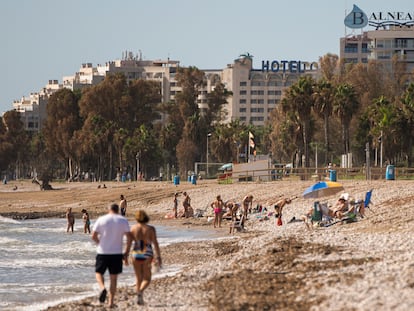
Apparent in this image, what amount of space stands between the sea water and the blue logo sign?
342 ft

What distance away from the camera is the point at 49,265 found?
25.7 meters

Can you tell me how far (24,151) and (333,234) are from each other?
412 ft

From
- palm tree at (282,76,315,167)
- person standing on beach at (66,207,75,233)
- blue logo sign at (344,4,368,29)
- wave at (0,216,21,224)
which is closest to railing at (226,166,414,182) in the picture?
palm tree at (282,76,315,167)

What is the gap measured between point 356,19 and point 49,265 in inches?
4823

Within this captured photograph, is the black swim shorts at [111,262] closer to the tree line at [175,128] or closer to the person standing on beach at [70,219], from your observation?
the person standing on beach at [70,219]

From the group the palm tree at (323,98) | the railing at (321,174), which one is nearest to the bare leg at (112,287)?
the railing at (321,174)

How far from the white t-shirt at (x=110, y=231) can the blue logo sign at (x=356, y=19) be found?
130 meters

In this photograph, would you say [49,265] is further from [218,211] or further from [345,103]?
[345,103]

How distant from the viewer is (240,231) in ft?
109

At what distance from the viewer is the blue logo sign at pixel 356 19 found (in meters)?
142

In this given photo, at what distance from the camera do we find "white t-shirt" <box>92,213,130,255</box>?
13953mm

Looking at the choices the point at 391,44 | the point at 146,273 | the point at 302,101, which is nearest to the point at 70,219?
the point at 146,273

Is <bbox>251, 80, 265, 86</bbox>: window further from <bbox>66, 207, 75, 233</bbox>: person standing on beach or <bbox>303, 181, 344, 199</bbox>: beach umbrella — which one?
<bbox>303, 181, 344, 199</bbox>: beach umbrella

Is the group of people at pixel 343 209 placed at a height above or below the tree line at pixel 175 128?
below
